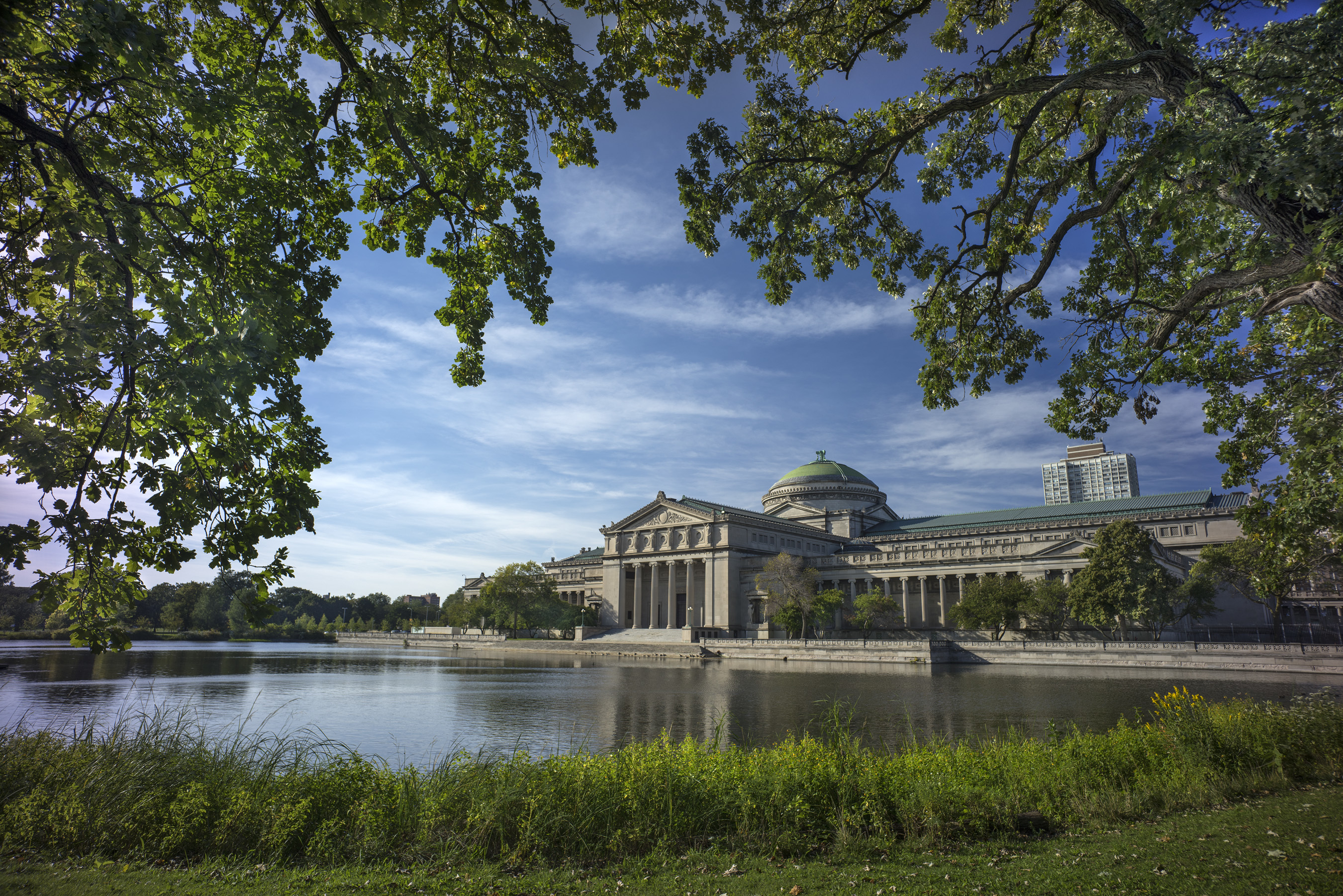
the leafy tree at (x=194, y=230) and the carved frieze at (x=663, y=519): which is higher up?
the carved frieze at (x=663, y=519)

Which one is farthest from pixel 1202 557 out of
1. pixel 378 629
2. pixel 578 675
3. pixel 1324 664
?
pixel 378 629

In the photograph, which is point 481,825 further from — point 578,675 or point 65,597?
point 578,675

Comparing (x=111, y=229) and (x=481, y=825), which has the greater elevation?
(x=111, y=229)

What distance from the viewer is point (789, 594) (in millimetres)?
79438

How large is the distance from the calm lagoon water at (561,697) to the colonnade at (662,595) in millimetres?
48649

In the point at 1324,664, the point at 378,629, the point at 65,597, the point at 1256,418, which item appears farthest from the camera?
the point at 378,629

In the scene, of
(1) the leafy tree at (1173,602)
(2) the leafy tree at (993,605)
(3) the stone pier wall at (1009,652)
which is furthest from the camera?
(2) the leafy tree at (993,605)

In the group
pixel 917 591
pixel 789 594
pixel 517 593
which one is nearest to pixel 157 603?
pixel 517 593

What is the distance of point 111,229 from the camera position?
5.60 m

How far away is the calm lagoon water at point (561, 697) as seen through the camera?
20.7 metres

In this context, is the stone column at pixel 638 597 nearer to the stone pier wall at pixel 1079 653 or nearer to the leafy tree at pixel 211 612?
the stone pier wall at pixel 1079 653

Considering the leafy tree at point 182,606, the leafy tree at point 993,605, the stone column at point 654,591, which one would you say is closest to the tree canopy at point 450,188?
the leafy tree at point 993,605

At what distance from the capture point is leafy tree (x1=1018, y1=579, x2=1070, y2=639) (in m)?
65.2

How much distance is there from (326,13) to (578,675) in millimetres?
44575
